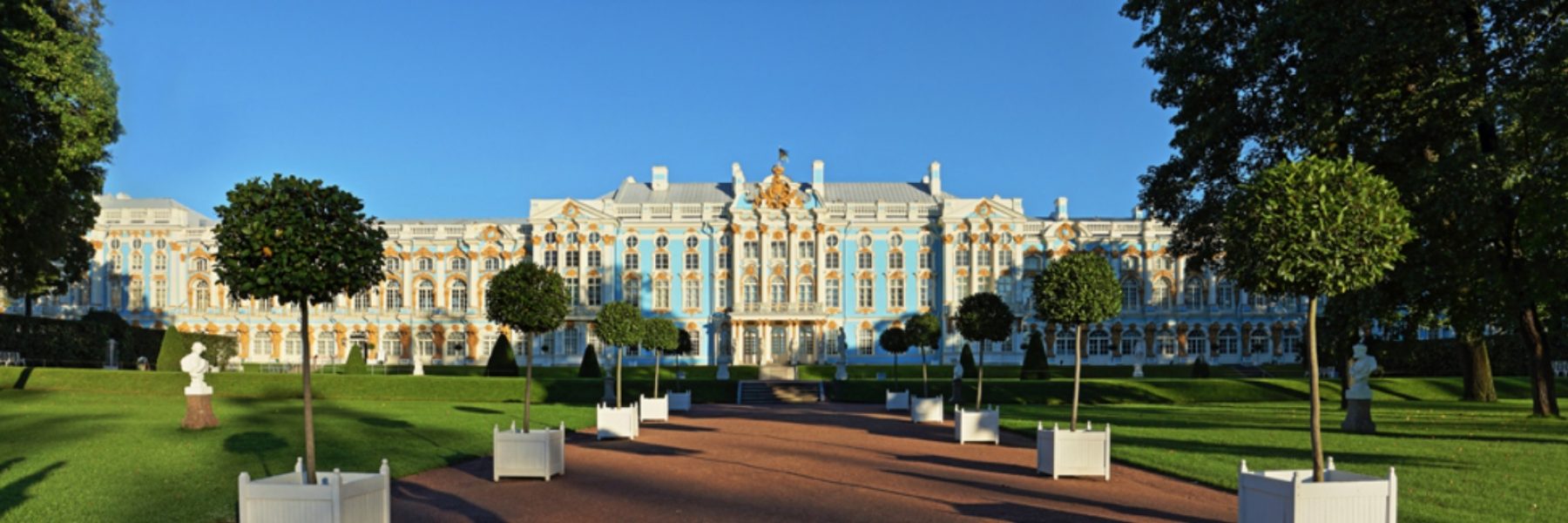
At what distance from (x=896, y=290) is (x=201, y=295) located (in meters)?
36.5

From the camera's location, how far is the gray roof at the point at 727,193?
6206cm

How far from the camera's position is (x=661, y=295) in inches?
2309

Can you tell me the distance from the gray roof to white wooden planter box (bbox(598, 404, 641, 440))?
42423 mm

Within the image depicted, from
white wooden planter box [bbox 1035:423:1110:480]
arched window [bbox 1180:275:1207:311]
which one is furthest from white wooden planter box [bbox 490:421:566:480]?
arched window [bbox 1180:275:1207:311]

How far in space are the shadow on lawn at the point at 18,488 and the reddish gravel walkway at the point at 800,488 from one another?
317 cm

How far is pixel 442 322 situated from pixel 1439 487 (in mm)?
54191

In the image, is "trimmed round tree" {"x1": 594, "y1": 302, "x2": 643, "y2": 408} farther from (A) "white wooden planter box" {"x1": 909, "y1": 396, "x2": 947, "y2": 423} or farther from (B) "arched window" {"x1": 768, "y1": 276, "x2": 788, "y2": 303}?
(B) "arched window" {"x1": 768, "y1": 276, "x2": 788, "y2": 303}

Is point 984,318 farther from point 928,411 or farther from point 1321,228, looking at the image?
point 1321,228

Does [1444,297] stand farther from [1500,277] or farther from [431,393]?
[431,393]

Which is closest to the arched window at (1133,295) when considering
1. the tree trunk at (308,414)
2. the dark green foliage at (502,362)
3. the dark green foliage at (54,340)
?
the dark green foliage at (502,362)

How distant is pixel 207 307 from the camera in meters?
59.9

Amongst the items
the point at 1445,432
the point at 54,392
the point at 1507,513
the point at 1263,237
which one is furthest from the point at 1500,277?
the point at 54,392

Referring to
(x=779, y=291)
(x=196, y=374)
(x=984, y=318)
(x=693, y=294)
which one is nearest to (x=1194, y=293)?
(x=779, y=291)

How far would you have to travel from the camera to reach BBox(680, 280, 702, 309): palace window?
58562 millimetres
